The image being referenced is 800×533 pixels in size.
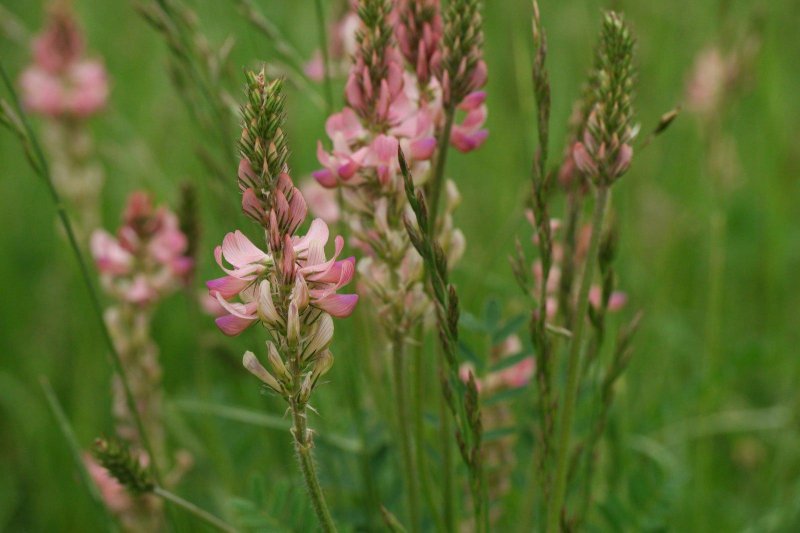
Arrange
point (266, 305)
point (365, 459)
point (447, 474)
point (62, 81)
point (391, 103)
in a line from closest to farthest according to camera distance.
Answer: point (266, 305), point (391, 103), point (447, 474), point (365, 459), point (62, 81)

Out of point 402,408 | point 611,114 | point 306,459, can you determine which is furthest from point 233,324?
point 611,114

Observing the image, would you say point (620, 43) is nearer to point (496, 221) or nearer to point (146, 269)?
point (146, 269)

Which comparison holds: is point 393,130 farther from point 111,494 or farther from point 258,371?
point 111,494

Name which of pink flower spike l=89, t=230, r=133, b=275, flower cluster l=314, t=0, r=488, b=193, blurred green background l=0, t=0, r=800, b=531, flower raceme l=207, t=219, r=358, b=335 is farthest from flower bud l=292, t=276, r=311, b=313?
pink flower spike l=89, t=230, r=133, b=275

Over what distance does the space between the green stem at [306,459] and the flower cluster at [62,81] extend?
2574mm

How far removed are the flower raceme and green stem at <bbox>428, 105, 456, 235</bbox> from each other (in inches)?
10.9

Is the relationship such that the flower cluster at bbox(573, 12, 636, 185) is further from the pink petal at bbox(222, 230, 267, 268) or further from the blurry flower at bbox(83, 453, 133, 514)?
the blurry flower at bbox(83, 453, 133, 514)

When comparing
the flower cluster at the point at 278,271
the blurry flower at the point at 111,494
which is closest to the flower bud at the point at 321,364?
the flower cluster at the point at 278,271

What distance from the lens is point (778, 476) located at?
91.8 inches

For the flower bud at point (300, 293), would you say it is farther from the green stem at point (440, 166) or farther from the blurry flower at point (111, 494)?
the blurry flower at point (111, 494)

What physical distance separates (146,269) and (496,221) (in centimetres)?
171

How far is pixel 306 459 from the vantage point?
1.02m

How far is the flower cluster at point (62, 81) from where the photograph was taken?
3.31 meters

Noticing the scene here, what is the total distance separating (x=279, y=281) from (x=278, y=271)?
0.01 meters
